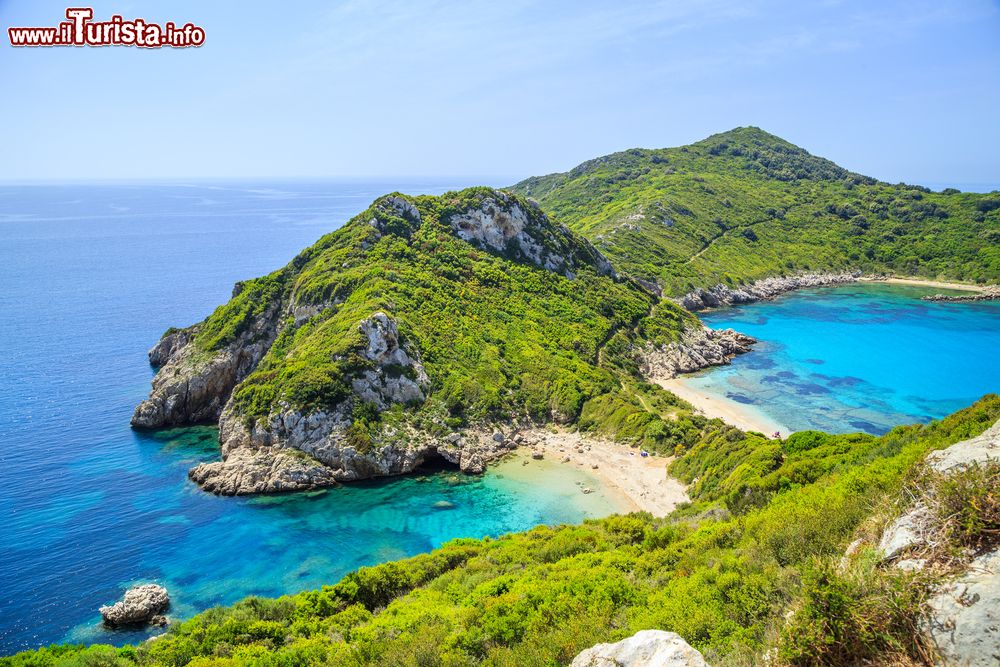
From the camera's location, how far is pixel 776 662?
9047 mm

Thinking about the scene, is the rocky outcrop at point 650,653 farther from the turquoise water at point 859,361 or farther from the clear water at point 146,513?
the turquoise water at point 859,361

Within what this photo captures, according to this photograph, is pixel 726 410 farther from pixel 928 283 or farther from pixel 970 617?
pixel 928 283

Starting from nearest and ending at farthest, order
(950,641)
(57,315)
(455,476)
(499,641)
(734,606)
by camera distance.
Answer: (950,641), (734,606), (499,641), (455,476), (57,315)

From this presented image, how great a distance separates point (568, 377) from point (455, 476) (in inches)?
675

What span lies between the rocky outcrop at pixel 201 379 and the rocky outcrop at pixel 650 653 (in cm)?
5527

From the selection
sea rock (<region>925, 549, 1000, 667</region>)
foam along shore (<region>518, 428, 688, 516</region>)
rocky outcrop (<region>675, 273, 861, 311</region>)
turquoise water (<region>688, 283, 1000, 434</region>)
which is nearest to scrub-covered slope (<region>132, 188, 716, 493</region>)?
foam along shore (<region>518, 428, 688, 516</region>)

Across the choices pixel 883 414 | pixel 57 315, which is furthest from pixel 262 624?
pixel 57 315

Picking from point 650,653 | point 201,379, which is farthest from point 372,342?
point 650,653

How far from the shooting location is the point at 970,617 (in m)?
7.27

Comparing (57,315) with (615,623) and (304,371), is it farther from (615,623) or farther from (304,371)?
(615,623)

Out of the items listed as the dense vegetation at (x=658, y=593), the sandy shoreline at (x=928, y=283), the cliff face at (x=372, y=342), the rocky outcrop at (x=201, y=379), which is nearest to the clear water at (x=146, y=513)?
the rocky outcrop at (x=201, y=379)

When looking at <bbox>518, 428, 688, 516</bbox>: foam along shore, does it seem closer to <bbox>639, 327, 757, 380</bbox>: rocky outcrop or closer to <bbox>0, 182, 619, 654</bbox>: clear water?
<bbox>0, 182, 619, 654</bbox>: clear water

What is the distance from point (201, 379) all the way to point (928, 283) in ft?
484

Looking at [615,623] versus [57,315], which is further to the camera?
[57,315]
